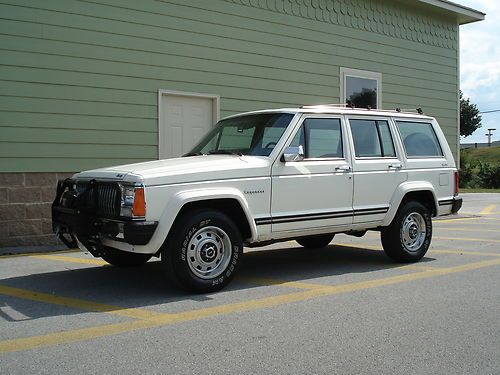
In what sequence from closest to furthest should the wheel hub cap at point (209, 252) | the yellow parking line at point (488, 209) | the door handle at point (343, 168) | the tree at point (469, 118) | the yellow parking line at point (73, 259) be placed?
1. the wheel hub cap at point (209, 252)
2. the door handle at point (343, 168)
3. the yellow parking line at point (73, 259)
4. the yellow parking line at point (488, 209)
5. the tree at point (469, 118)

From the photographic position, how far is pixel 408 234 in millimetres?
7668

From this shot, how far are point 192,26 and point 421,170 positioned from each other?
5364 millimetres

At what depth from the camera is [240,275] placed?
6.93 m

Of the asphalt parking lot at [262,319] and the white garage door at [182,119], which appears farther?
the white garage door at [182,119]

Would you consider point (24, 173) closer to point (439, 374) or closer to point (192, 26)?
point (192, 26)

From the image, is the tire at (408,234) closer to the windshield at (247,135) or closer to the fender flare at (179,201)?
the windshield at (247,135)

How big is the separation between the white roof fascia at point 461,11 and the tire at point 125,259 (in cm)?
1126

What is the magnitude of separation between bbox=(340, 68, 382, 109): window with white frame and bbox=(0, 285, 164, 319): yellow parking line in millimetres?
9103

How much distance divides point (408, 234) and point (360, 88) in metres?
7.06

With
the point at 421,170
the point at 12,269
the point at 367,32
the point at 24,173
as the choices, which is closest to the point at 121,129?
the point at 24,173

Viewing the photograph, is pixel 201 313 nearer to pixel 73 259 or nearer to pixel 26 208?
pixel 73 259

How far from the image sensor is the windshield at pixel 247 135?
6543 millimetres

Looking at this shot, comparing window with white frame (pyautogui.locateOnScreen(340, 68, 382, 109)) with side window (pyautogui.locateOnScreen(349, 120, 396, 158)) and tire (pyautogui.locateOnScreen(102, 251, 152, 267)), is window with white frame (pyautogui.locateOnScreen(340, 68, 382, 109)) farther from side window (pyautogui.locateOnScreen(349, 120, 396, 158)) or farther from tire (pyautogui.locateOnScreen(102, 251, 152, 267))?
tire (pyautogui.locateOnScreen(102, 251, 152, 267))

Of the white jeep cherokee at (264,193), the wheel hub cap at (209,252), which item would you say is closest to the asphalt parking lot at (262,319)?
the wheel hub cap at (209,252)
